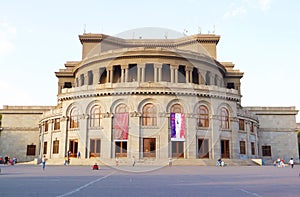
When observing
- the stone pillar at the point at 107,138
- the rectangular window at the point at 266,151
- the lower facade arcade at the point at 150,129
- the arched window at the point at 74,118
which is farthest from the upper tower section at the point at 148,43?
the stone pillar at the point at 107,138

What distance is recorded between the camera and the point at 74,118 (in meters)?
47.2

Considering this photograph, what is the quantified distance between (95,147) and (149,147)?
7.27 metres

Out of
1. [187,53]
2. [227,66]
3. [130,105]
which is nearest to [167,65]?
[187,53]

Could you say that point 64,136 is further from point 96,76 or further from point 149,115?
point 149,115

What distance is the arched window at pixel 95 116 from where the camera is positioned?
148 feet

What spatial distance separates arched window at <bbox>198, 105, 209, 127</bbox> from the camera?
45.0 m

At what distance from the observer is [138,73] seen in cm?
4928

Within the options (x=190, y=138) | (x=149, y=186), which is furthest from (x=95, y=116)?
(x=149, y=186)

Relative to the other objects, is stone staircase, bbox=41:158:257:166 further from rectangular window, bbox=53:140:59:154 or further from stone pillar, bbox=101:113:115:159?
rectangular window, bbox=53:140:59:154

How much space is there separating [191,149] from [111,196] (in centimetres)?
3257

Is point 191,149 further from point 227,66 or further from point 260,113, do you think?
point 227,66

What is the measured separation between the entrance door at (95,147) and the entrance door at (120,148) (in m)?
2.55

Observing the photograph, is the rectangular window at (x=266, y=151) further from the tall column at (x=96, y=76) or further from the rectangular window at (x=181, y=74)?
the tall column at (x=96, y=76)

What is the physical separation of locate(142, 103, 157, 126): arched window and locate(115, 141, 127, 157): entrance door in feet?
12.0
